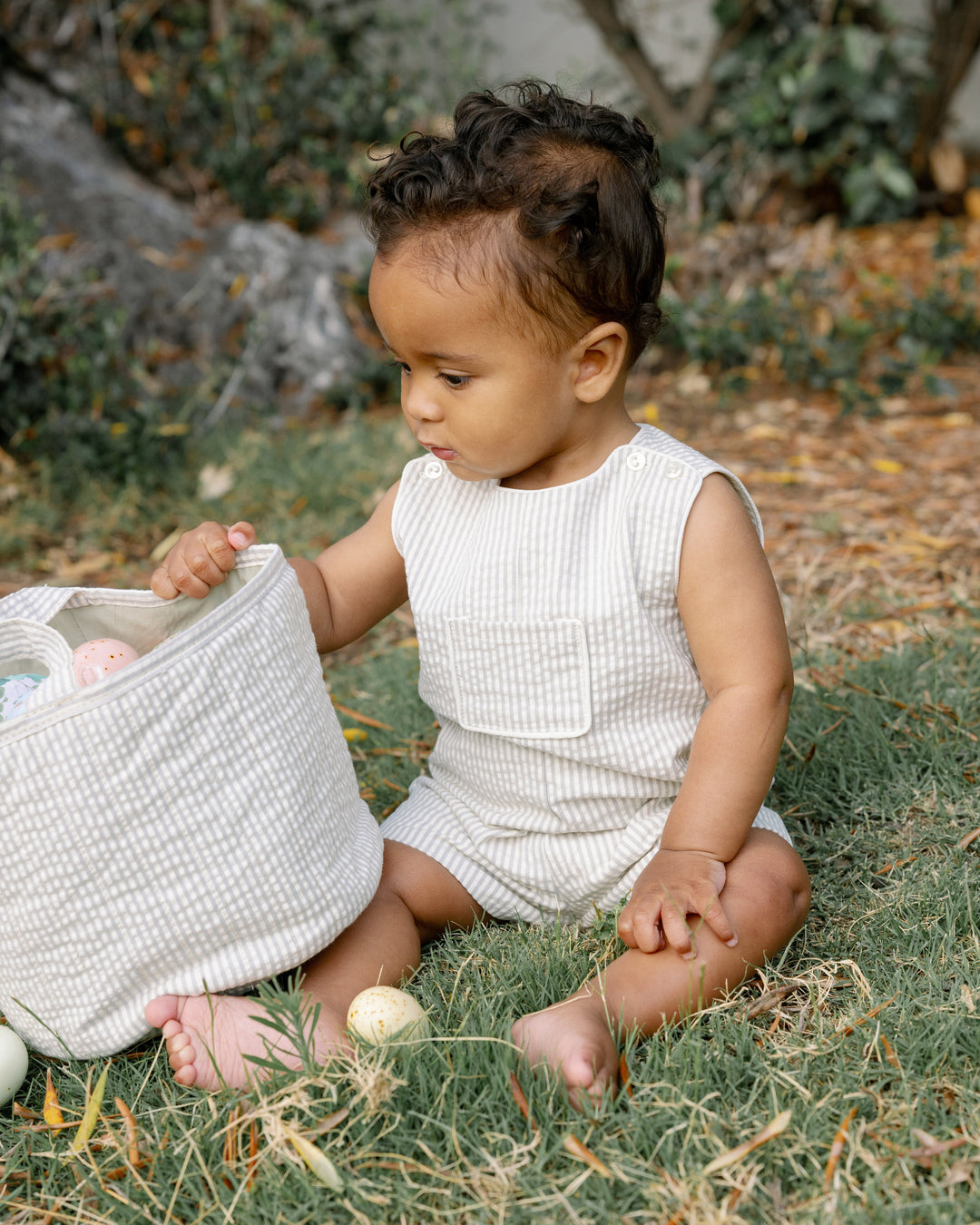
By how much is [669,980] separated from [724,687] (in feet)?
1.45

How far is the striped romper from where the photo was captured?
1.86 metres

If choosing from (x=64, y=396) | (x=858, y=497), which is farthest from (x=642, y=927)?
(x=64, y=396)

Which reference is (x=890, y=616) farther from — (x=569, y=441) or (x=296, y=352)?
(x=296, y=352)

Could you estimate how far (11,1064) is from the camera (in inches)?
65.2

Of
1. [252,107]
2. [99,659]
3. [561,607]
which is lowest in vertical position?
[561,607]

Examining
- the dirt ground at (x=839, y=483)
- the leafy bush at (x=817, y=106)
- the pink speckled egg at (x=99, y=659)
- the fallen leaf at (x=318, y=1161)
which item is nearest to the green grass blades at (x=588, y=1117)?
the fallen leaf at (x=318, y=1161)

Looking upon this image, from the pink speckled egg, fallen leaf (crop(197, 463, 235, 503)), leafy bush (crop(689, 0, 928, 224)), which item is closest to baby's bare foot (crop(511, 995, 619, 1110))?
the pink speckled egg

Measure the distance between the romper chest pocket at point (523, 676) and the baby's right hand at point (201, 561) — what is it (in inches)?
14.6

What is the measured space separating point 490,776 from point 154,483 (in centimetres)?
261

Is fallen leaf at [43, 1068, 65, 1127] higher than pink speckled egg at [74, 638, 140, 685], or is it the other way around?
pink speckled egg at [74, 638, 140, 685]

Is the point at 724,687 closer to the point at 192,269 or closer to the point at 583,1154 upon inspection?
the point at 583,1154

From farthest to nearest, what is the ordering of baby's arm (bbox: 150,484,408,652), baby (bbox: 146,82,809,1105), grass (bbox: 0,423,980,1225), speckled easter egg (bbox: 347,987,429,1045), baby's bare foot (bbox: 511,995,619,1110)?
1. baby's arm (bbox: 150,484,408,652)
2. baby (bbox: 146,82,809,1105)
3. speckled easter egg (bbox: 347,987,429,1045)
4. baby's bare foot (bbox: 511,995,619,1110)
5. grass (bbox: 0,423,980,1225)

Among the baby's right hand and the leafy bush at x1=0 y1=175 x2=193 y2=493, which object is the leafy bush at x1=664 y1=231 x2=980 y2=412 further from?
the baby's right hand

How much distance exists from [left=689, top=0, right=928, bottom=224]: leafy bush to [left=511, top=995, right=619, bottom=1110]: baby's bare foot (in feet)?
18.8
